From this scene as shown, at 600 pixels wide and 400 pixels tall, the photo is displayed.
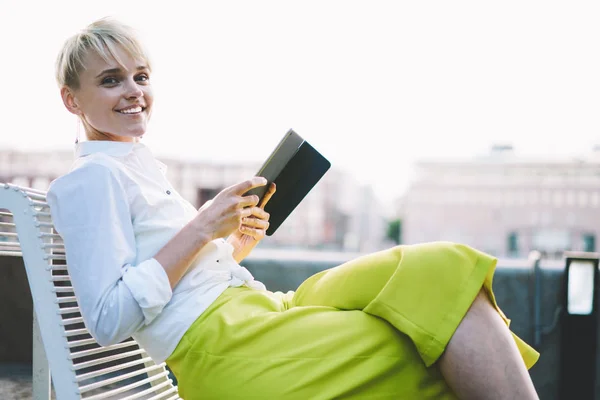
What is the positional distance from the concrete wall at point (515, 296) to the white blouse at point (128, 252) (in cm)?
153

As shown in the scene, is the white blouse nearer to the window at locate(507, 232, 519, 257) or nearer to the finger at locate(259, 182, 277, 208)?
the finger at locate(259, 182, 277, 208)

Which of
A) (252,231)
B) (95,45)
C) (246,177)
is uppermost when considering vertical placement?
(95,45)

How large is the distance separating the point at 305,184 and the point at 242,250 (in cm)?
29

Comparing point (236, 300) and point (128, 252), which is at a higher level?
point (128, 252)

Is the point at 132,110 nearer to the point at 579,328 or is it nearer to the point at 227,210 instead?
the point at 227,210

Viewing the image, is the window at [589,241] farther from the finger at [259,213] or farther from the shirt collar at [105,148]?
the shirt collar at [105,148]

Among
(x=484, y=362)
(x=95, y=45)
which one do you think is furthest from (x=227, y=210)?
(x=484, y=362)

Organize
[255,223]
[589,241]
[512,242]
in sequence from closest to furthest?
1. [255,223]
2. [589,241]
3. [512,242]

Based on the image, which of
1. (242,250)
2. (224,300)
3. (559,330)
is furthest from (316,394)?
(559,330)

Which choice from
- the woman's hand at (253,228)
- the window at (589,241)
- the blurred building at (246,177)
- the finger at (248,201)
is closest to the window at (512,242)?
the window at (589,241)

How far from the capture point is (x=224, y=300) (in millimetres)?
1206

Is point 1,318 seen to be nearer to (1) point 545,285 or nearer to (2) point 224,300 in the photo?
(2) point 224,300

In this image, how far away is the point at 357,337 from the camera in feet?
3.43

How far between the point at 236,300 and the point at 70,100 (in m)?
0.61
